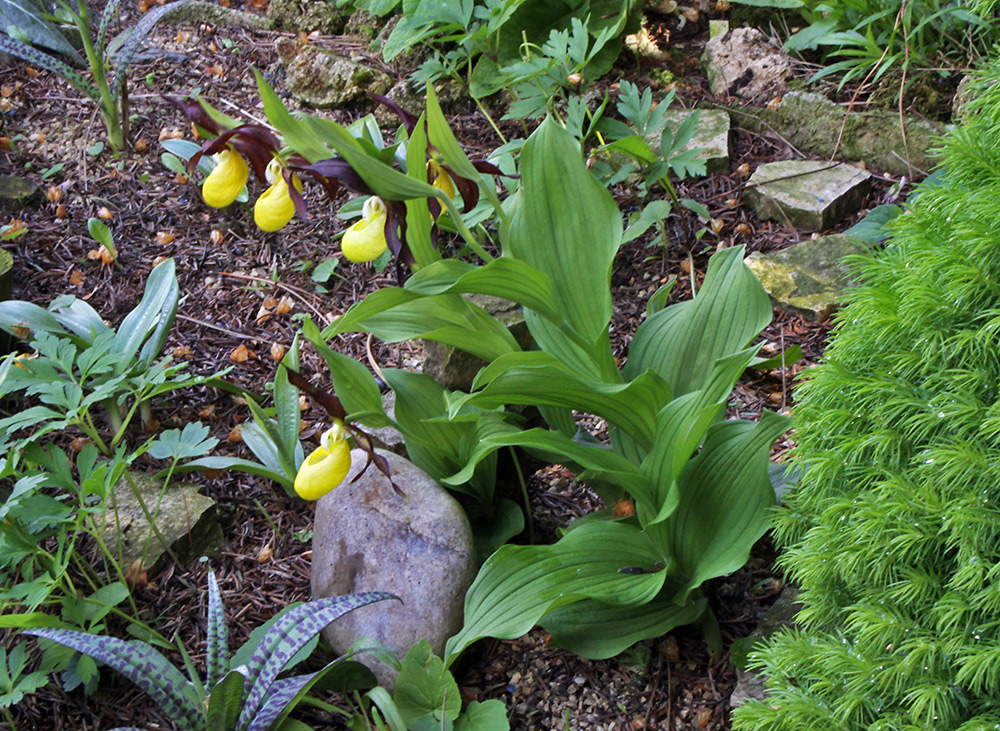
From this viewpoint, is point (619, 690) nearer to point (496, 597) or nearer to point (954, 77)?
point (496, 597)

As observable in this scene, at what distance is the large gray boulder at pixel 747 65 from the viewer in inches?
110

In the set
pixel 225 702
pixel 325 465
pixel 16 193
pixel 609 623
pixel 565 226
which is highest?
pixel 16 193

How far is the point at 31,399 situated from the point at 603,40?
1.96 meters

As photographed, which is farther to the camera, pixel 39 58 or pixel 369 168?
pixel 39 58

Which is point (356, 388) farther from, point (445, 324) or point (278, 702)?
point (278, 702)

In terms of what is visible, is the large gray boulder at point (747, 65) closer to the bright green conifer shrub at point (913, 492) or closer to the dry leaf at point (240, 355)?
the bright green conifer shrub at point (913, 492)

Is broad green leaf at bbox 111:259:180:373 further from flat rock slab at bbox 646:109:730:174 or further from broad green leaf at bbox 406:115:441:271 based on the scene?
flat rock slab at bbox 646:109:730:174

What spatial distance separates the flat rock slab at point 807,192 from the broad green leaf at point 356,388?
1465mm

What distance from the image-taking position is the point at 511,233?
1.68 meters

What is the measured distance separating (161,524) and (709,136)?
209cm

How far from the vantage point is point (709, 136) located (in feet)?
8.96

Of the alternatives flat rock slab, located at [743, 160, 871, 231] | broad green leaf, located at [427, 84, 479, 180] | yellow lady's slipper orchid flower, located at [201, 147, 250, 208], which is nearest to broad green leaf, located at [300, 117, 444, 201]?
broad green leaf, located at [427, 84, 479, 180]

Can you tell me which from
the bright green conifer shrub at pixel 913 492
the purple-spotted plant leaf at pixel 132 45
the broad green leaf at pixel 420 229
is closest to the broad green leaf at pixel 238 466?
the broad green leaf at pixel 420 229

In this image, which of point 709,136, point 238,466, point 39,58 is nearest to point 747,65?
point 709,136
